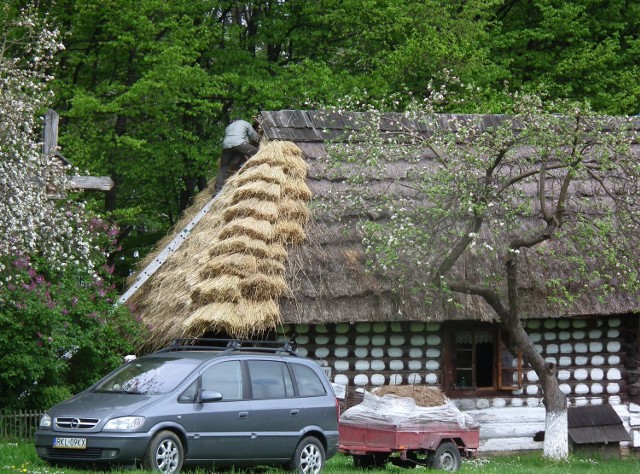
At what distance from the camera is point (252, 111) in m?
26.9

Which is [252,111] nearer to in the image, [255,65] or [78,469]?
[255,65]

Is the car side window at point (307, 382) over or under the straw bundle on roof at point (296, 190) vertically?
under

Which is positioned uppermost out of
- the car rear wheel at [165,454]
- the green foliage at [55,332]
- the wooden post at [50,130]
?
the wooden post at [50,130]

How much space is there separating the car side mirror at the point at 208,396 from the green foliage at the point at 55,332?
13.0 ft

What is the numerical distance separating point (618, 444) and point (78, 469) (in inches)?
423

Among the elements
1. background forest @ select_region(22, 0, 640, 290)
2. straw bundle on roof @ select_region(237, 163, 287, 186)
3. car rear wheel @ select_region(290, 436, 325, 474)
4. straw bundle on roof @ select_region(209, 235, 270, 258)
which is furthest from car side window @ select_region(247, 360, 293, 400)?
background forest @ select_region(22, 0, 640, 290)

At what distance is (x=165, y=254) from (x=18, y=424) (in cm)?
467

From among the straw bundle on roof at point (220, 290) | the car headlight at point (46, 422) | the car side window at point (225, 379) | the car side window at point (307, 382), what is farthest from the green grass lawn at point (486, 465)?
the straw bundle on roof at point (220, 290)

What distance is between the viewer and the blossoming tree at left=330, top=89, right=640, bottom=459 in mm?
16094

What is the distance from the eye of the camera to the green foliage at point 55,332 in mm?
16234

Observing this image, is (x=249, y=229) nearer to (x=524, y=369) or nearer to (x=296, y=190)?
(x=296, y=190)

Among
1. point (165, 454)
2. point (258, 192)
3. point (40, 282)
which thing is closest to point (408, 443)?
point (165, 454)

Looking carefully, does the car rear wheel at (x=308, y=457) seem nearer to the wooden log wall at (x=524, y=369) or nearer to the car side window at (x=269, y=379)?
the car side window at (x=269, y=379)

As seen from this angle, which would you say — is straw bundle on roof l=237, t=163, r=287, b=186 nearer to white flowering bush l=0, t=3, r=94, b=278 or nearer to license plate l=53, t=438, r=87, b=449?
white flowering bush l=0, t=3, r=94, b=278
